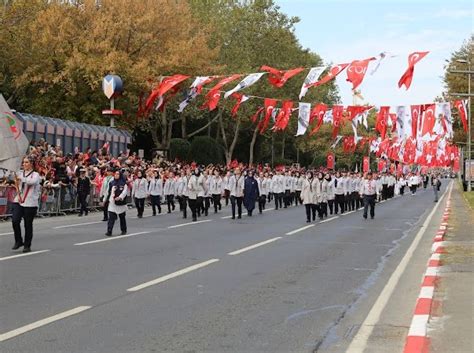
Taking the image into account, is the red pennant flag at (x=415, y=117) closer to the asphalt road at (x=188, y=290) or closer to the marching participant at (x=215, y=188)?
the marching participant at (x=215, y=188)

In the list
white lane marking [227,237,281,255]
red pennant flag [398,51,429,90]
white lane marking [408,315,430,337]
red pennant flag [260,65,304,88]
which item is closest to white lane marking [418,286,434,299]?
white lane marking [408,315,430,337]

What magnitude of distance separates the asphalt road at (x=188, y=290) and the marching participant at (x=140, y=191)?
8.25 meters

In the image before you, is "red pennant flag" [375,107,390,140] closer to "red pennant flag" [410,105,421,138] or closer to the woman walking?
"red pennant flag" [410,105,421,138]

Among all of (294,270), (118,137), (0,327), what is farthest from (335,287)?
(118,137)

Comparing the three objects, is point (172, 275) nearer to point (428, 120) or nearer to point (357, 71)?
point (357, 71)

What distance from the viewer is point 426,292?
32.1ft

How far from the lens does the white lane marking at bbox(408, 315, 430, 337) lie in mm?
7285

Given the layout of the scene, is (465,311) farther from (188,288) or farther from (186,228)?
(186,228)

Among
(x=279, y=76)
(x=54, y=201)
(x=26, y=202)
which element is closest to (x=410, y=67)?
(x=279, y=76)

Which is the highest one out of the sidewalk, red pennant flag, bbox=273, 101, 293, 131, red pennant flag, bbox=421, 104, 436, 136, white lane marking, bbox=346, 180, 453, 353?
Result: red pennant flag, bbox=273, 101, 293, 131

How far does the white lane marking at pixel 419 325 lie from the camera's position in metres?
7.29

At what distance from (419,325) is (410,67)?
16487 mm

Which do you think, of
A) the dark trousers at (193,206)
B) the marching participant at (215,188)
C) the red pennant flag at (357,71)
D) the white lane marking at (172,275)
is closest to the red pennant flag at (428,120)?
the marching participant at (215,188)

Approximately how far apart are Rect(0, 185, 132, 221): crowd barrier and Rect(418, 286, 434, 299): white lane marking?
49.6 ft
